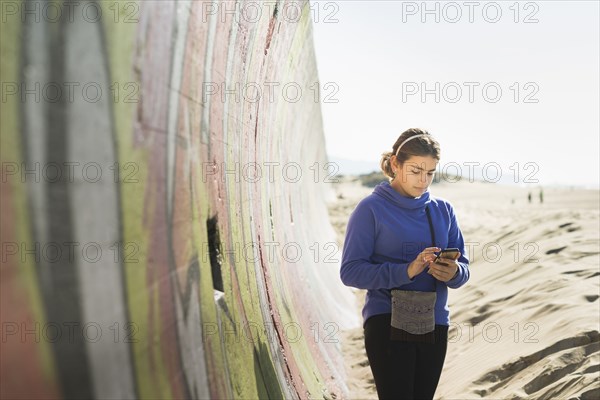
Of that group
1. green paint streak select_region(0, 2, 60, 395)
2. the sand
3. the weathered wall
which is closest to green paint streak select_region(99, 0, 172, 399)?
the weathered wall

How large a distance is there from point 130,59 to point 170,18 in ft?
1.05

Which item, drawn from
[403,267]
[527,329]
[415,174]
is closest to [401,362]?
[403,267]

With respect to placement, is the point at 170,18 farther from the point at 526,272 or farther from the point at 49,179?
the point at 526,272

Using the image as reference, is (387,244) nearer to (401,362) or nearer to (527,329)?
(401,362)

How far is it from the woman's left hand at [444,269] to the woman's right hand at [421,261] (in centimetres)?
9

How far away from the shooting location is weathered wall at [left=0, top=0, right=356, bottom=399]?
1.42 metres

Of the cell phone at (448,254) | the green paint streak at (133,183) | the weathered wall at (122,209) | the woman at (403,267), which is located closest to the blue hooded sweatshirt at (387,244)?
the woman at (403,267)

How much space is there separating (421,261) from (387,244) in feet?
0.79

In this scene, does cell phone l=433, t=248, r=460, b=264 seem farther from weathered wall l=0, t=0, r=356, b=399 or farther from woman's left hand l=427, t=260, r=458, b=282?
weathered wall l=0, t=0, r=356, b=399

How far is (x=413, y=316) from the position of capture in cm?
267

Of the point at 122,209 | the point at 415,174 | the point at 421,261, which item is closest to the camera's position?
the point at 122,209

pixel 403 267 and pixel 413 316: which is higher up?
pixel 403 267

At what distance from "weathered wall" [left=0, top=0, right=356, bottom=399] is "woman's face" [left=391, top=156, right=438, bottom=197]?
82cm

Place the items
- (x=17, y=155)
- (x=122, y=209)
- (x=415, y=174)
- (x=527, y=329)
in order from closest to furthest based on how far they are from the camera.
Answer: (x=17, y=155) < (x=122, y=209) < (x=415, y=174) < (x=527, y=329)
